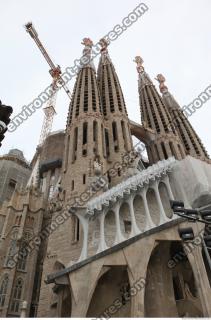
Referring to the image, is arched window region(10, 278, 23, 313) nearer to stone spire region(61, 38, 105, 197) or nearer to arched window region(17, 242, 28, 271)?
arched window region(17, 242, 28, 271)

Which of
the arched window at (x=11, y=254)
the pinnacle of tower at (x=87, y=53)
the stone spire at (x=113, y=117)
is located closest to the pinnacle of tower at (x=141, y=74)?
the stone spire at (x=113, y=117)

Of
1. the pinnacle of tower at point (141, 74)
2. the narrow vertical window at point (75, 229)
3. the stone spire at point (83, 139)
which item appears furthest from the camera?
the pinnacle of tower at point (141, 74)

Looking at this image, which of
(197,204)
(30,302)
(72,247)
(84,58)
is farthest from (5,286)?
(84,58)

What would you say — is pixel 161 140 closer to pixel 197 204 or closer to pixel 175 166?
pixel 175 166

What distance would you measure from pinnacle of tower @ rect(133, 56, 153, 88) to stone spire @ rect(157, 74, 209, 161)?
12.0 ft

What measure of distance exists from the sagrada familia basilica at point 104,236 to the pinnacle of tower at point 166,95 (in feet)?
52.8

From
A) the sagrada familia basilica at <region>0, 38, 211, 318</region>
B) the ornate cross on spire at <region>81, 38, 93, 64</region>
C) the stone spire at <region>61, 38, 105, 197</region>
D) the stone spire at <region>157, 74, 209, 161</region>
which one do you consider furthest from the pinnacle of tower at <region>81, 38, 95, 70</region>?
the stone spire at <region>157, 74, 209, 161</region>

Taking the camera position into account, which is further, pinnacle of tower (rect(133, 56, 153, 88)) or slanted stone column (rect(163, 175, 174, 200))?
pinnacle of tower (rect(133, 56, 153, 88))

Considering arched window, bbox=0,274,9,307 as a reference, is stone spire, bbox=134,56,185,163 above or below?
above

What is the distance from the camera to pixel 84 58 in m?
40.2

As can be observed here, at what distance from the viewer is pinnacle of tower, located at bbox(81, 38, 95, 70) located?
38719mm

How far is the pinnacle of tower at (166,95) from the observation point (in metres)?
45.1

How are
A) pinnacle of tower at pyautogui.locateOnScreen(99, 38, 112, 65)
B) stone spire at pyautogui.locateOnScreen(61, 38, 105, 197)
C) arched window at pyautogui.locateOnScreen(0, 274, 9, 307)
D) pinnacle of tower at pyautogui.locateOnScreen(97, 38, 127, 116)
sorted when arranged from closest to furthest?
arched window at pyautogui.locateOnScreen(0, 274, 9, 307), stone spire at pyautogui.locateOnScreen(61, 38, 105, 197), pinnacle of tower at pyautogui.locateOnScreen(97, 38, 127, 116), pinnacle of tower at pyautogui.locateOnScreen(99, 38, 112, 65)

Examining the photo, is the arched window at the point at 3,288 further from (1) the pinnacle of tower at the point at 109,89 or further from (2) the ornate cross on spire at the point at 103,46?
(2) the ornate cross on spire at the point at 103,46
